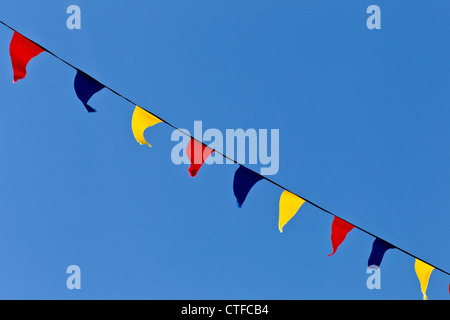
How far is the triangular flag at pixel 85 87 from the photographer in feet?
16.1

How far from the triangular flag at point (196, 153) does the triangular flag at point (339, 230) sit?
136 centimetres

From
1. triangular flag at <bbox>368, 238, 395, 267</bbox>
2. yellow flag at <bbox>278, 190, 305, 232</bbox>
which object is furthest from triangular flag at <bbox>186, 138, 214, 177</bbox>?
triangular flag at <bbox>368, 238, 395, 267</bbox>

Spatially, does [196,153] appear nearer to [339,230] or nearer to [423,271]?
[339,230]

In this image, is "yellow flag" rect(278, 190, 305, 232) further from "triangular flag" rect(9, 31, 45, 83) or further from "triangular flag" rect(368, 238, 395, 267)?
"triangular flag" rect(9, 31, 45, 83)

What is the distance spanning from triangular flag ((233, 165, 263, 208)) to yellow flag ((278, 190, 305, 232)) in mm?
344

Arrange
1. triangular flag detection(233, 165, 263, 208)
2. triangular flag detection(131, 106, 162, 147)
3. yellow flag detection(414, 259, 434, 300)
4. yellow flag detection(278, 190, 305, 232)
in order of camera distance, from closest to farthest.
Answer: triangular flag detection(131, 106, 162, 147) < triangular flag detection(233, 165, 263, 208) < yellow flag detection(278, 190, 305, 232) < yellow flag detection(414, 259, 434, 300)

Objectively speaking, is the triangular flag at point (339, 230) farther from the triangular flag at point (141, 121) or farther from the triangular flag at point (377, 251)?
the triangular flag at point (141, 121)

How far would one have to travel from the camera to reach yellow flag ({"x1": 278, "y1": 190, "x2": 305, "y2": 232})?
5.47 m

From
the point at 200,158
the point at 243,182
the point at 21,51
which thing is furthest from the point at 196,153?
the point at 21,51

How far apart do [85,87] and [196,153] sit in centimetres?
110

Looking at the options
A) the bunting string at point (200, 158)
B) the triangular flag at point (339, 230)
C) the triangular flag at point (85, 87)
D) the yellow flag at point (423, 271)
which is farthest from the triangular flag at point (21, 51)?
the yellow flag at point (423, 271)

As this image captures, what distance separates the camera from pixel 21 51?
4902mm
